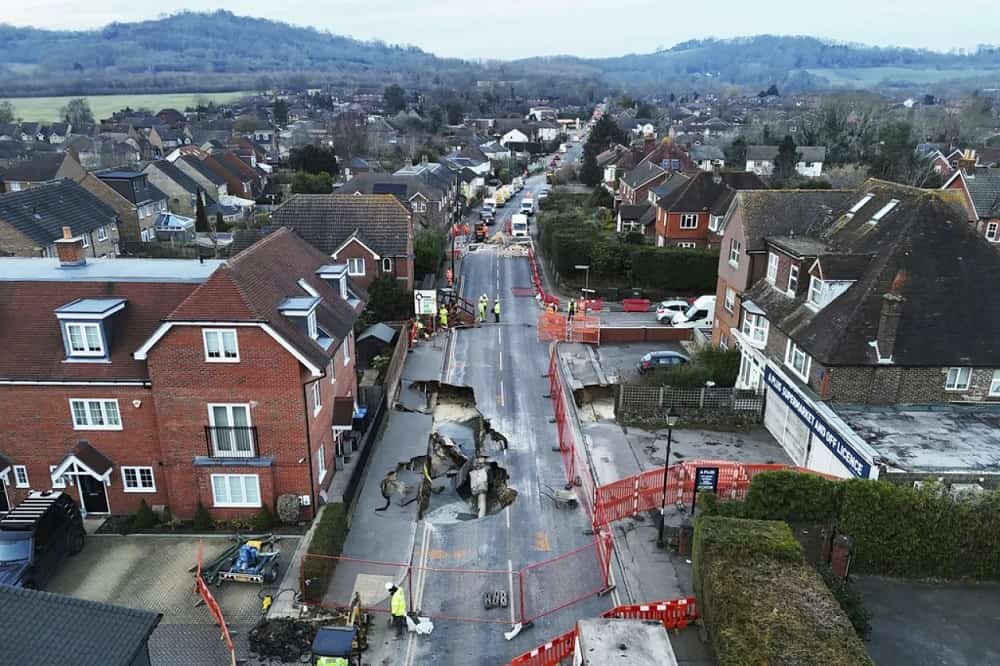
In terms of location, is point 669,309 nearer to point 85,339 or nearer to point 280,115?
point 85,339

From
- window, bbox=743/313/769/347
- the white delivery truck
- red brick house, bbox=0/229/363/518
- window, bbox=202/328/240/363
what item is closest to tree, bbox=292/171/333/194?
the white delivery truck

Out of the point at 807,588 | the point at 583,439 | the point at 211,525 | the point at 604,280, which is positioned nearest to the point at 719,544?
the point at 807,588

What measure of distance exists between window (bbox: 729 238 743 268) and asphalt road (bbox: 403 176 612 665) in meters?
11.4

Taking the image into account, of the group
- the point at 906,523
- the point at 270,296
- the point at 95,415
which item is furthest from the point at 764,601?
the point at 95,415

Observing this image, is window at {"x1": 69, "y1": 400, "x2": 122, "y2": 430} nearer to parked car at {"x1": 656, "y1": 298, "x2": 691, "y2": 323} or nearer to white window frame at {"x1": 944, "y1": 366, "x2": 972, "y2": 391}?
white window frame at {"x1": 944, "y1": 366, "x2": 972, "y2": 391}

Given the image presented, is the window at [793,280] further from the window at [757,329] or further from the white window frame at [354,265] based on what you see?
the white window frame at [354,265]

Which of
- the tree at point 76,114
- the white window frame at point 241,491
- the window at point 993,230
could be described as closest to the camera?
the white window frame at point 241,491

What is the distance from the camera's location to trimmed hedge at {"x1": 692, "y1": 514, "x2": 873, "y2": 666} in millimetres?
14492

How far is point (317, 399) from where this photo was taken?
951 inches

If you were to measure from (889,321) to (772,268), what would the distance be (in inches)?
305

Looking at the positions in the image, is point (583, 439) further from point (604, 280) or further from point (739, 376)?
point (604, 280)

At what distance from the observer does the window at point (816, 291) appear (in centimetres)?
2836

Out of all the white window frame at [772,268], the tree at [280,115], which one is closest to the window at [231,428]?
the white window frame at [772,268]

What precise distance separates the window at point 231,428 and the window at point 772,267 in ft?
77.5
